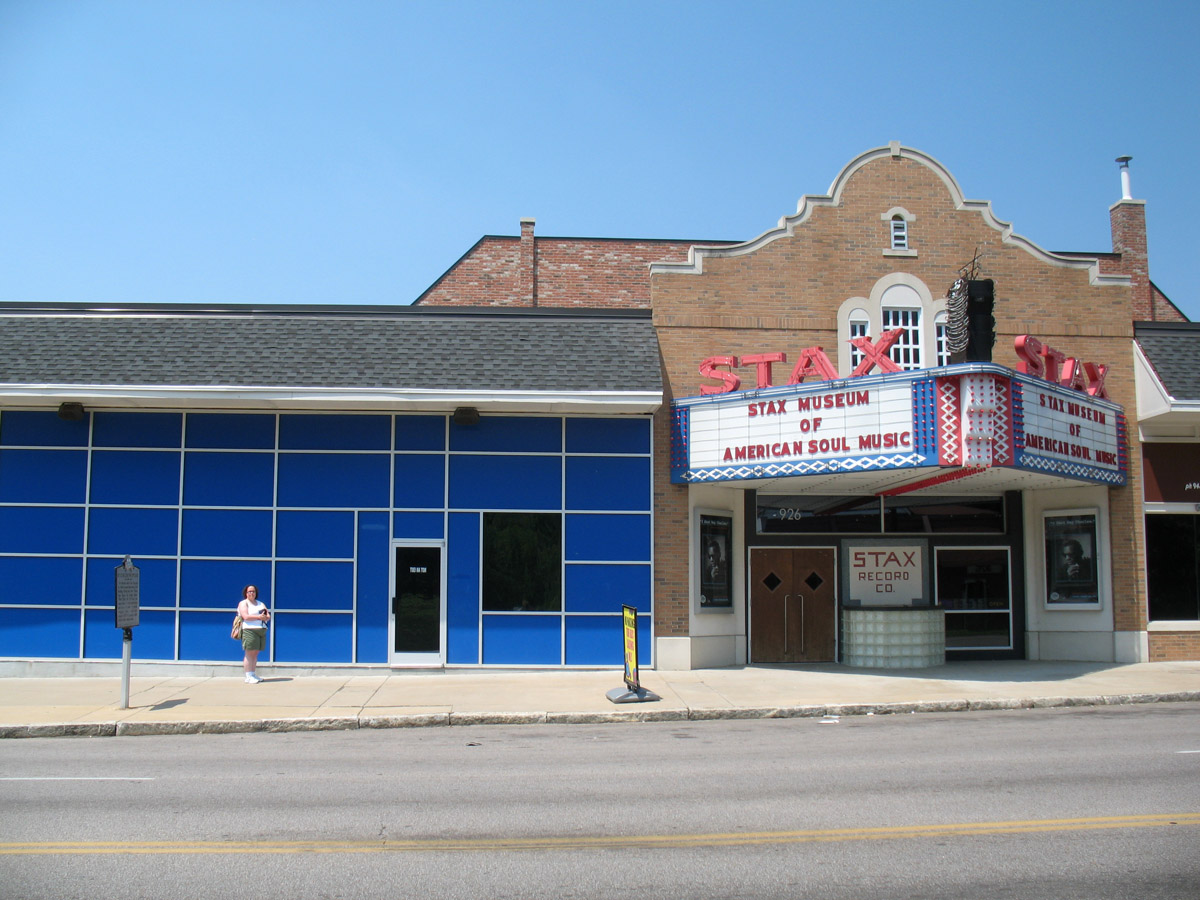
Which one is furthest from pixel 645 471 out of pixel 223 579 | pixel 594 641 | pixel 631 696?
pixel 223 579

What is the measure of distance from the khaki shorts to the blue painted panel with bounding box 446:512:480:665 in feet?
9.60

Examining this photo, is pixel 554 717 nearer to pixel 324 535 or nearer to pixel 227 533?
pixel 324 535

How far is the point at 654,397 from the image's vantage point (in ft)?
51.6

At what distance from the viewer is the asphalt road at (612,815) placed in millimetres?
5746

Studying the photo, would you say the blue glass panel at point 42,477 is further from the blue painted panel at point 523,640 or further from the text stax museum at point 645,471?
the blue painted panel at point 523,640

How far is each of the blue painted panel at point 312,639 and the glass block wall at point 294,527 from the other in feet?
0.08

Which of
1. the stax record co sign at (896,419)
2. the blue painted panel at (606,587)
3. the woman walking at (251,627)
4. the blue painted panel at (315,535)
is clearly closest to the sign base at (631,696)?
the blue painted panel at (606,587)

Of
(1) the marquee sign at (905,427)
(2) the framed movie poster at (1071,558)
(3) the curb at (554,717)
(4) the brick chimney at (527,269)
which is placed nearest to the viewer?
(3) the curb at (554,717)

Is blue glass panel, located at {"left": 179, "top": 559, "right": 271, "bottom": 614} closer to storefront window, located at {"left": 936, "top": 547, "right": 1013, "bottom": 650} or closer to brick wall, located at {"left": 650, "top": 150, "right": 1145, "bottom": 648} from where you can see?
brick wall, located at {"left": 650, "top": 150, "right": 1145, "bottom": 648}

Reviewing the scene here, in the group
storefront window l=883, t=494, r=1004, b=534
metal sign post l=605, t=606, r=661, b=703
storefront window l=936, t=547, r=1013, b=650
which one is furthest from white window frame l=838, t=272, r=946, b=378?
metal sign post l=605, t=606, r=661, b=703

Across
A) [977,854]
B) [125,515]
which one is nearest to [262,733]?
[125,515]

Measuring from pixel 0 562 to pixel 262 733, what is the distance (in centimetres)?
734

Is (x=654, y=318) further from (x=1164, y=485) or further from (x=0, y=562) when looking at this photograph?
(x=0, y=562)

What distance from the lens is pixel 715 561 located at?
16.9 meters
